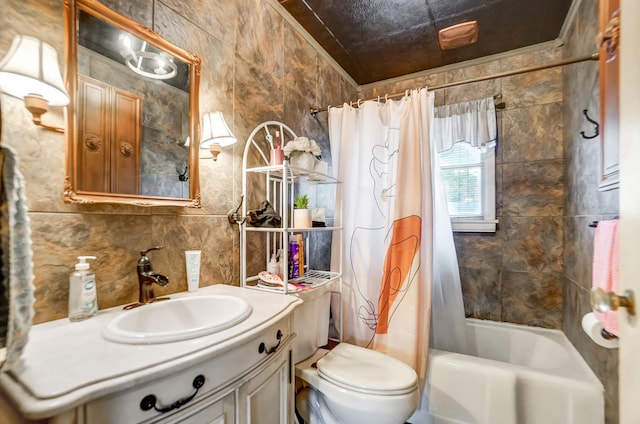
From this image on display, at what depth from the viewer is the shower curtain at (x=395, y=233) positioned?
161 cm

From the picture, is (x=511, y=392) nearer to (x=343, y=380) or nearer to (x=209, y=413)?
(x=343, y=380)

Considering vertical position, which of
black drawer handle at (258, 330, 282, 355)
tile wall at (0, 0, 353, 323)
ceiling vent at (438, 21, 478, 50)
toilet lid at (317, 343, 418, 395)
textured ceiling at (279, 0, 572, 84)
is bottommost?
toilet lid at (317, 343, 418, 395)

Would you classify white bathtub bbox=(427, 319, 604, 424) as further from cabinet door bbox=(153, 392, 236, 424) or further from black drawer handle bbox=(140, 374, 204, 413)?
black drawer handle bbox=(140, 374, 204, 413)

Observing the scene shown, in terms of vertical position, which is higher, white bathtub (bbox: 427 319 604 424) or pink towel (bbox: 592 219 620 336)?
pink towel (bbox: 592 219 620 336)

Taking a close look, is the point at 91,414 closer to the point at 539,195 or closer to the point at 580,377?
the point at 580,377

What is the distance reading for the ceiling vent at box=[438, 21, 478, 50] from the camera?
190cm

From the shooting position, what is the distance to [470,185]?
235 cm

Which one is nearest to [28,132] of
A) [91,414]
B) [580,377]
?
[91,414]

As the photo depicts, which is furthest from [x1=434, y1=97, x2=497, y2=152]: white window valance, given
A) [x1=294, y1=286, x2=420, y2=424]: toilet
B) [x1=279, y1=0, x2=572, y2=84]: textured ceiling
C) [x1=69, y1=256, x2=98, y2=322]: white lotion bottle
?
[x1=69, y1=256, x2=98, y2=322]: white lotion bottle

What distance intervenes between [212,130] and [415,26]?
65.3 inches

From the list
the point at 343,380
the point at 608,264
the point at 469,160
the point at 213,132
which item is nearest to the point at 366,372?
the point at 343,380

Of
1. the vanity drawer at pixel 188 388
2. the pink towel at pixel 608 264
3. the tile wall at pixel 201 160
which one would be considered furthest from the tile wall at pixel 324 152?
the vanity drawer at pixel 188 388

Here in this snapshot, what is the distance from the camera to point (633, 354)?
0.54 metres

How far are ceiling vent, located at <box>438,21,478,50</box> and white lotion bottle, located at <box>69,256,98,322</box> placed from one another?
242 centimetres
